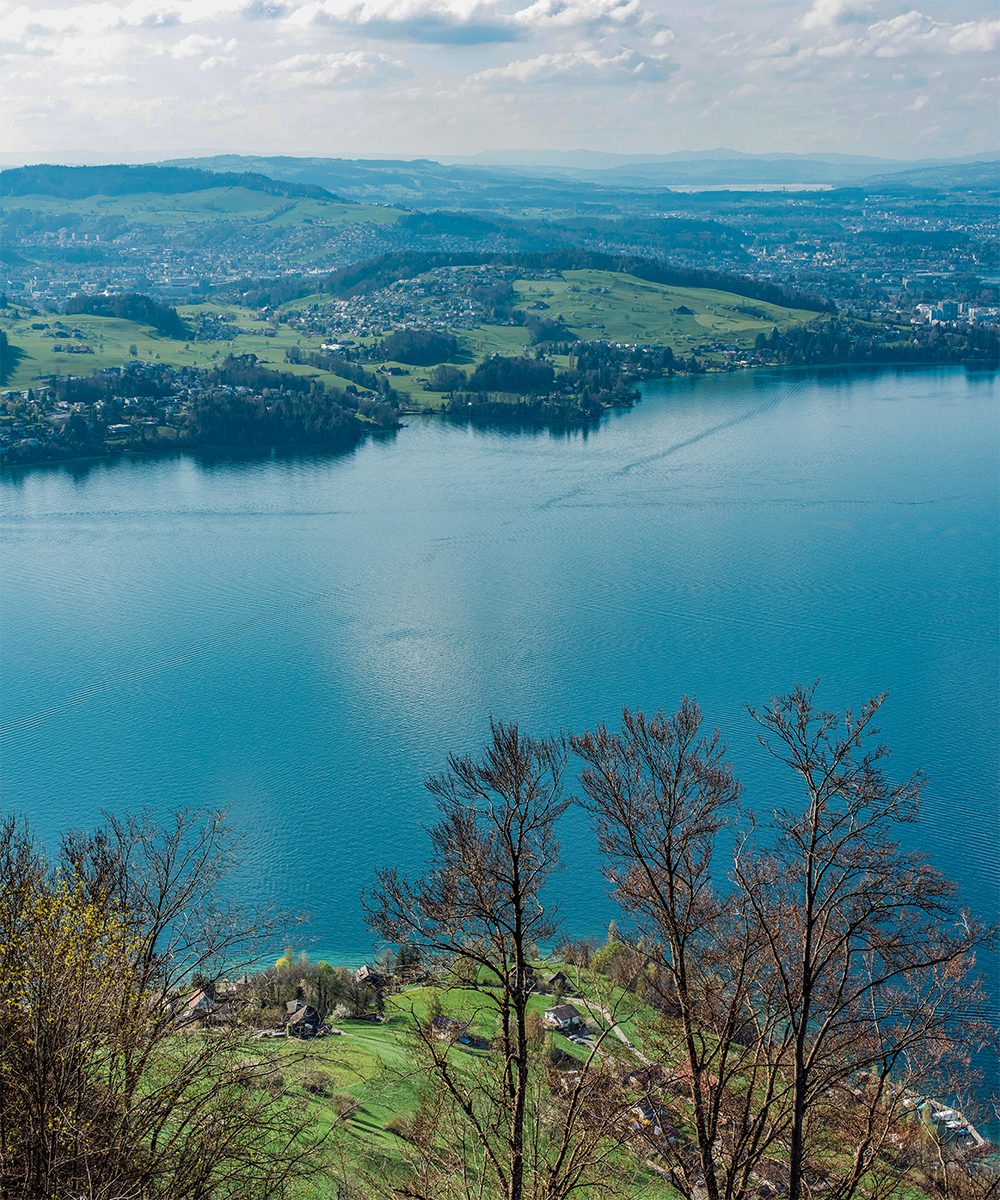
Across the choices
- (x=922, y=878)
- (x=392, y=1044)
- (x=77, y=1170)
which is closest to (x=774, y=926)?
(x=922, y=878)

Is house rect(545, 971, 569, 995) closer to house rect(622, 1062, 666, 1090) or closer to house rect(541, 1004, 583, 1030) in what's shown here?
house rect(541, 1004, 583, 1030)

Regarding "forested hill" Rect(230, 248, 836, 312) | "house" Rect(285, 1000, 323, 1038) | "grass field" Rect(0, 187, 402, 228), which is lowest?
"house" Rect(285, 1000, 323, 1038)

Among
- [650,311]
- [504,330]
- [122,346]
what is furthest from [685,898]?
[650,311]

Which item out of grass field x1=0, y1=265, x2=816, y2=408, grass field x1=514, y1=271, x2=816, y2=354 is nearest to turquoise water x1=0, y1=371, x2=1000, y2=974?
grass field x1=0, y1=265, x2=816, y2=408

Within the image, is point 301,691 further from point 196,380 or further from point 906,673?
point 196,380

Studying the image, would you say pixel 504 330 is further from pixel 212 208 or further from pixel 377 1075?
pixel 212 208

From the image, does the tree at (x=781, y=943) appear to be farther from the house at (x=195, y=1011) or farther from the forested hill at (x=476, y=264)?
the forested hill at (x=476, y=264)

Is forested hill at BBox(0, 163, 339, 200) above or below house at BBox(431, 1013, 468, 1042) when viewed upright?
above
